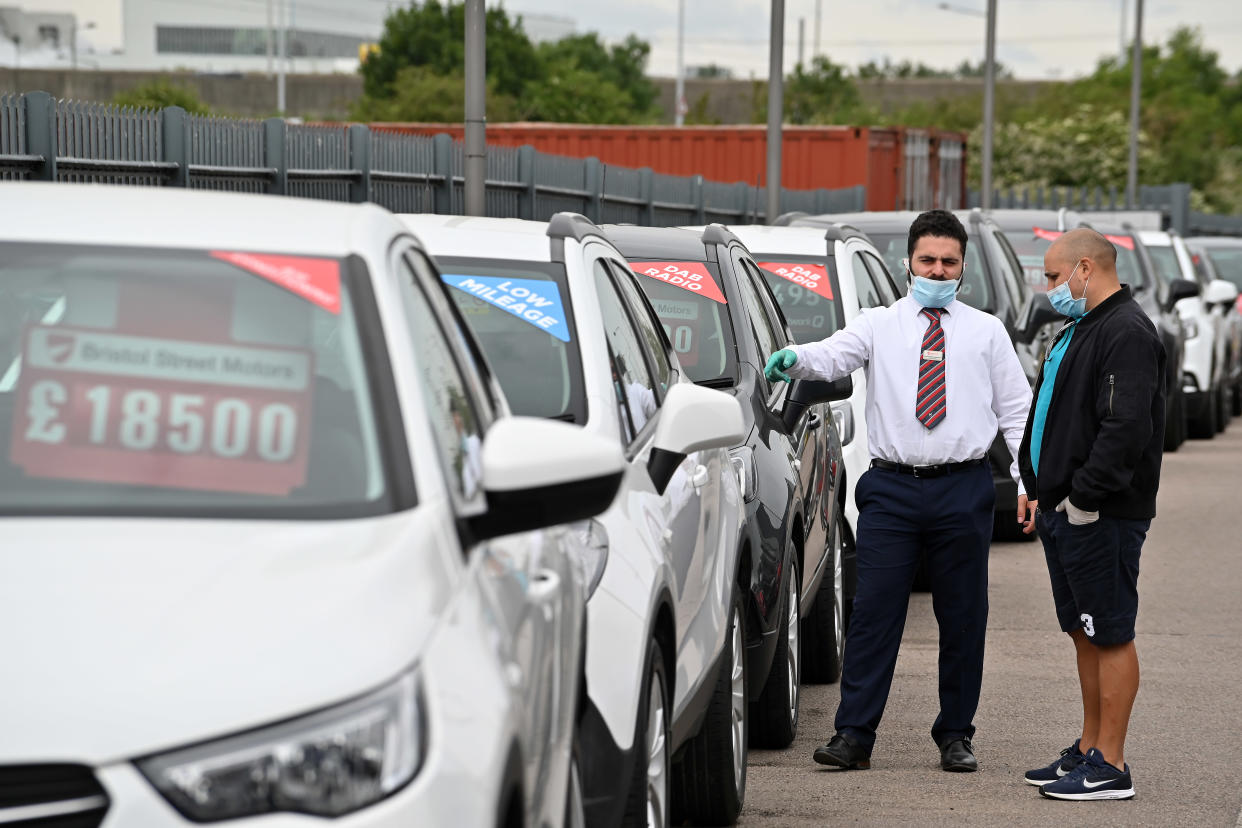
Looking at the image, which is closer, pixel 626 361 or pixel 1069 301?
pixel 626 361

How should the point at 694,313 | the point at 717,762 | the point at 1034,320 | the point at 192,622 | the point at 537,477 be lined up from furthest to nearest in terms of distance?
the point at 1034,320, the point at 694,313, the point at 717,762, the point at 537,477, the point at 192,622

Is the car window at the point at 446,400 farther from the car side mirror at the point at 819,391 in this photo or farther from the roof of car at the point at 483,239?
the car side mirror at the point at 819,391

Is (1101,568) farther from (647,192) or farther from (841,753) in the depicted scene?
(647,192)

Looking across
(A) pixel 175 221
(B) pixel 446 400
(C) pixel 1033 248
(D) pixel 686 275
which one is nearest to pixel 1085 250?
(D) pixel 686 275

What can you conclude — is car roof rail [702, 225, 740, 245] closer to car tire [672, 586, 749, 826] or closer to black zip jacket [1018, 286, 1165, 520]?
black zip jacket [1018, 286, 1165, 520]

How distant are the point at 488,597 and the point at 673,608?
192cm

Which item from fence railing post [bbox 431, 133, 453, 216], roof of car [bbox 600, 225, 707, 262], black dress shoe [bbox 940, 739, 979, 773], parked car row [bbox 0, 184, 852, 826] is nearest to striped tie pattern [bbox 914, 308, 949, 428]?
black dress shoe [bbox 940, 739, 979, 773]

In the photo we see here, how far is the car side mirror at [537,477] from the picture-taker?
3.31 metres

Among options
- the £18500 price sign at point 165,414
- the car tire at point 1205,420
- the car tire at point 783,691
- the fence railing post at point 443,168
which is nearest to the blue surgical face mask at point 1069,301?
the car tire at point 783,691

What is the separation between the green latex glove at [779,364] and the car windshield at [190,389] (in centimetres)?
377

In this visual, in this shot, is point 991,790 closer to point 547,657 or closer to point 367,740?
point 547,657

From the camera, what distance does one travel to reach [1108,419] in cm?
664

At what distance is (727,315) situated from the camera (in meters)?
7.98

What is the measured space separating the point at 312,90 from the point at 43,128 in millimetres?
87504
